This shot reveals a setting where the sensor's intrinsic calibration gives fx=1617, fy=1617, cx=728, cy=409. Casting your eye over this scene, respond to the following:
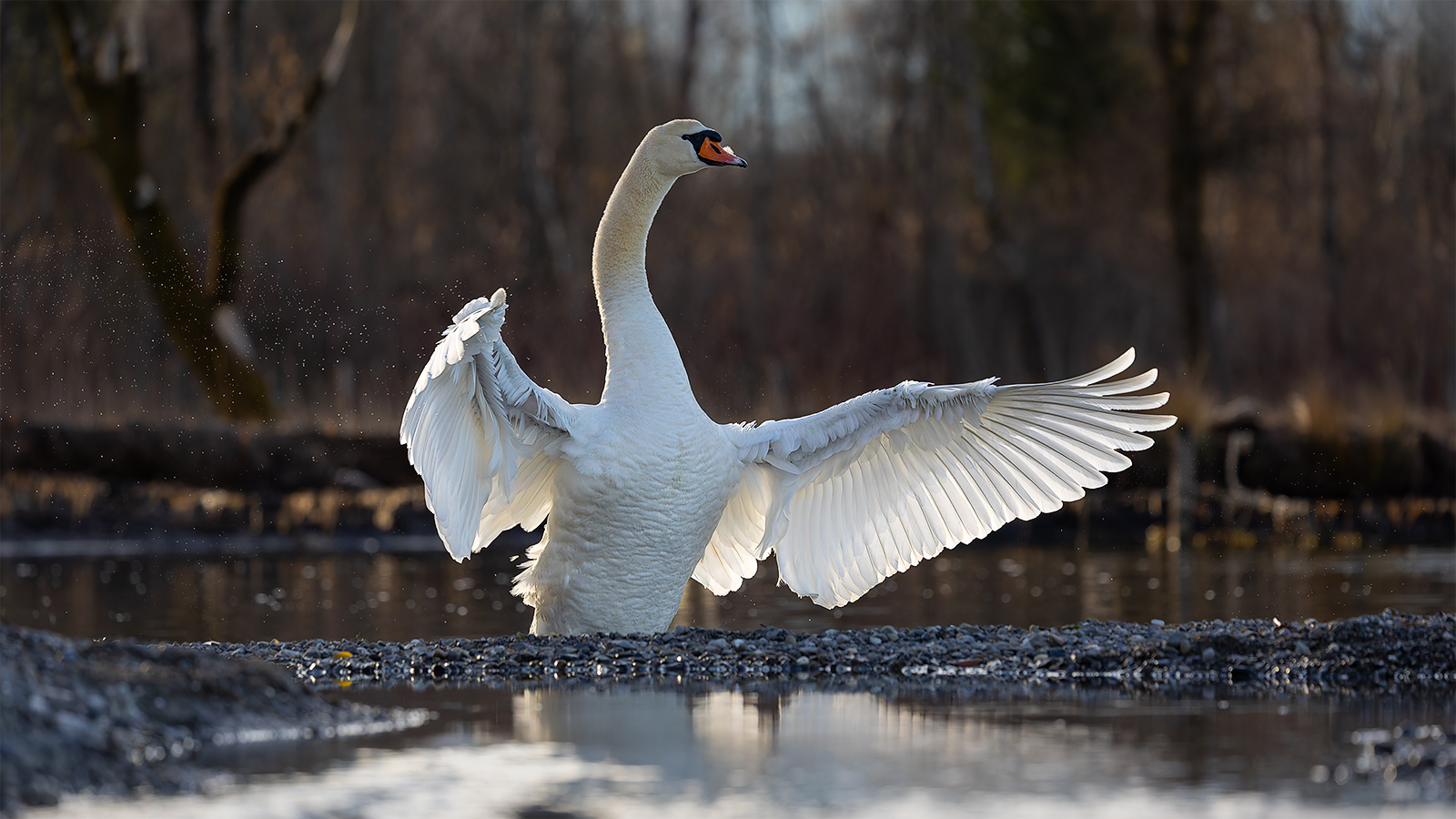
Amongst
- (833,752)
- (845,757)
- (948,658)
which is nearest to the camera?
(845,757)

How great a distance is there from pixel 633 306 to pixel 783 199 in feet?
106

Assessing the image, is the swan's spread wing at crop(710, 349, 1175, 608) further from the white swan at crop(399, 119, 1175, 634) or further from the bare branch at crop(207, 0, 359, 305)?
the bare branch at crop(207, 0, 359, 305)

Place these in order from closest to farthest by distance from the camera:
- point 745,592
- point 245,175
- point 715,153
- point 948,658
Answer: point 948,658 < point 715,153 < point 745,592 < point 245,175

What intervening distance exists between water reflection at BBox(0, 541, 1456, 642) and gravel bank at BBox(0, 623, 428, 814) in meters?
4.09

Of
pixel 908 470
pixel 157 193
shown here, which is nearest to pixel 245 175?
pixel 157 193

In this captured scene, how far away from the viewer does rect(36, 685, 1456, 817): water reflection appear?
510cm

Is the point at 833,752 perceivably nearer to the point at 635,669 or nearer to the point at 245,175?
the point at 635,669

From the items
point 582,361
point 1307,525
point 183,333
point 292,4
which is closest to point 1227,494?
point 1307,525

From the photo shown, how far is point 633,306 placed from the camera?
8.79 meters

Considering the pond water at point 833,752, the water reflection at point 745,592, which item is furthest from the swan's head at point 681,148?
the water reflection at point 745,592

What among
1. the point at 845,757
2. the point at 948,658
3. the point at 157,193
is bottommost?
the point at 845,757

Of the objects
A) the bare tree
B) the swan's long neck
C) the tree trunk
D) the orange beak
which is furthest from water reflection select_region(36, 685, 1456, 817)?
the tree trunk

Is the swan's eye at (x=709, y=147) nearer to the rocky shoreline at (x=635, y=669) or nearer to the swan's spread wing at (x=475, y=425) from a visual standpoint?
the swan's spread wing at (x=475, y=425)

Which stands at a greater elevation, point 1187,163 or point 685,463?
point 1187,163
